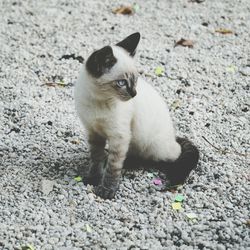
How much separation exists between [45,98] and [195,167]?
4.80ft

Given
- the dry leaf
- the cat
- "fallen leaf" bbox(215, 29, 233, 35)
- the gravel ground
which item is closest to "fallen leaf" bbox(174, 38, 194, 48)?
the gravel ground

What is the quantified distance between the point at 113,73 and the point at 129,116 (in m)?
0.32

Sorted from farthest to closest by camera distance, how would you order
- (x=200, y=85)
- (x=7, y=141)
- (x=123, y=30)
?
(x=123, y=30) < (x=200, y=85) < (x=7, y=141)

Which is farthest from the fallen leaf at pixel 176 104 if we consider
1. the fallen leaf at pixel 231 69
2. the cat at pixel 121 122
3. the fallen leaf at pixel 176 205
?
the fallen leaf at pixel 176 205

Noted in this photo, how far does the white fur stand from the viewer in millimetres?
2609

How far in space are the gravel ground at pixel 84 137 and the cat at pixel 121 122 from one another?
0.14m

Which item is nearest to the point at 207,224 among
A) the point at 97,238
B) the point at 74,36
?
the point at 97,238

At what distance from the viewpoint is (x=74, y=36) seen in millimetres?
4723

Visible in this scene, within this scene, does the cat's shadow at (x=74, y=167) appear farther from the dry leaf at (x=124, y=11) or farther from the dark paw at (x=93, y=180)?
the dry leaf at (x=124, y=11)

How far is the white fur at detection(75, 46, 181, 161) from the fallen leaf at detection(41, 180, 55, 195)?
16.7 inches

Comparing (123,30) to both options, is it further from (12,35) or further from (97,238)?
(97,238)

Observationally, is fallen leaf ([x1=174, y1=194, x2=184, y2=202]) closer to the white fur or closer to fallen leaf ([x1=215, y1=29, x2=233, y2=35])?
the white fur

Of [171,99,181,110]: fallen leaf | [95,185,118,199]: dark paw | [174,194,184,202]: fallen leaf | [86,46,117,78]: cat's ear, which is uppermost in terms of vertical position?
[86,46,117,78]: cat's ear

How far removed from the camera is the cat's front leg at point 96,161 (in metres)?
2.91
